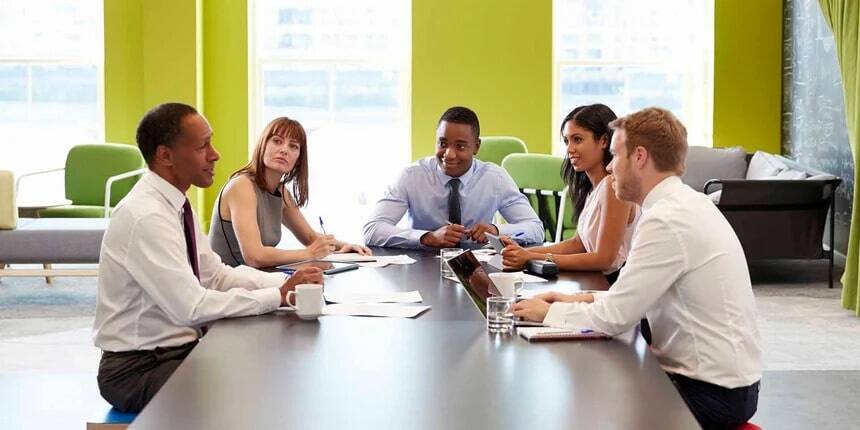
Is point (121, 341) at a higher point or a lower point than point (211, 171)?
lower

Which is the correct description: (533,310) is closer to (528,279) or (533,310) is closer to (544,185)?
(528,279)

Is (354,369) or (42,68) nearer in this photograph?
(354,369)

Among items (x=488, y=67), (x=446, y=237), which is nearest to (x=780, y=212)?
(x=488, y=67)

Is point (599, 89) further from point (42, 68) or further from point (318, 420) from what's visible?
point (318, 420)

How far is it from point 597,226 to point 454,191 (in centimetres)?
115

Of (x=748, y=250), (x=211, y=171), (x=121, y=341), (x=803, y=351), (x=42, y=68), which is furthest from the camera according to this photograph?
(x=42, y=68)

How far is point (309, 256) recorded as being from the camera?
4273 millimetres

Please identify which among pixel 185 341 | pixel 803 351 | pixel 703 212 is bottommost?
pixel 803 351

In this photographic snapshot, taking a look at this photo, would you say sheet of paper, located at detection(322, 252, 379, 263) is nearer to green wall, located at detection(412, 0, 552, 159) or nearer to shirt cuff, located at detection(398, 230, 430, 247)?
shirt cuff, located at detection(398, 230, 430, 247)

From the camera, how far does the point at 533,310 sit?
300 cm

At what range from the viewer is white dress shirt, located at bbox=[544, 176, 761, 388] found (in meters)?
2.85

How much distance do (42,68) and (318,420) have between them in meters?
8.92

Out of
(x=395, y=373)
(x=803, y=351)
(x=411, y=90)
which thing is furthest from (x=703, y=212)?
(x=411, y=90)

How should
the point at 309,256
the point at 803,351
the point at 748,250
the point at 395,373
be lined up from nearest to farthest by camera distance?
the point at 395,373
the point at 309,256
the point at 803,351
the point at 748,250
